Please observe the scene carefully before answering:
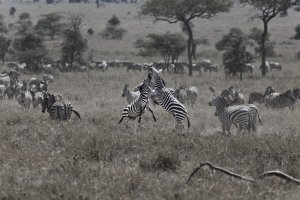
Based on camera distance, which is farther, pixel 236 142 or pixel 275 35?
pixel 275 35

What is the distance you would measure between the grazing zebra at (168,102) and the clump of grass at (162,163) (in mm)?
4609

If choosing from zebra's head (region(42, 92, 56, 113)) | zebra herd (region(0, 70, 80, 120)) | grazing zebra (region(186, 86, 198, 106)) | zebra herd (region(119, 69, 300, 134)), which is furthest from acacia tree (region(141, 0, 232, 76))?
zebra herd (region(119, 69, 300, 134))

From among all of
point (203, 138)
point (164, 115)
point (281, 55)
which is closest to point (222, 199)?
point (203, 138)

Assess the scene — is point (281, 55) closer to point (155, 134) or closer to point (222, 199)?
point (155, 134)

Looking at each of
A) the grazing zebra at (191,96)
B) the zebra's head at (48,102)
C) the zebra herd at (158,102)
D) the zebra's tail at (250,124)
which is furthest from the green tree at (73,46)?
the zebra's tail at (250,124)

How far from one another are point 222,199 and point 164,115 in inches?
424

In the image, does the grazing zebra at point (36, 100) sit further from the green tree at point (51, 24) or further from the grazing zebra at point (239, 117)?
the green tree at point (51, 24)

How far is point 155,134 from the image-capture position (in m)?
12.7

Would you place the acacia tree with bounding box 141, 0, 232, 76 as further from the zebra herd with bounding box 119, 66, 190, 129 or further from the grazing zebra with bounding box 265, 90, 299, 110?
the zebra herd with bounding box 119, 66, 190, 129

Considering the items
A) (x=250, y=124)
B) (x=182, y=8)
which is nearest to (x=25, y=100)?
(x=250, y=124)

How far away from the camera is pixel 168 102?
1491cm

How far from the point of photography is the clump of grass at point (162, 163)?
976 cm

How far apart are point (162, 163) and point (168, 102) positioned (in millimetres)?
5202

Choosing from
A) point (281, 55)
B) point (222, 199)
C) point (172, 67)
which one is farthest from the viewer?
point (281, 55)
